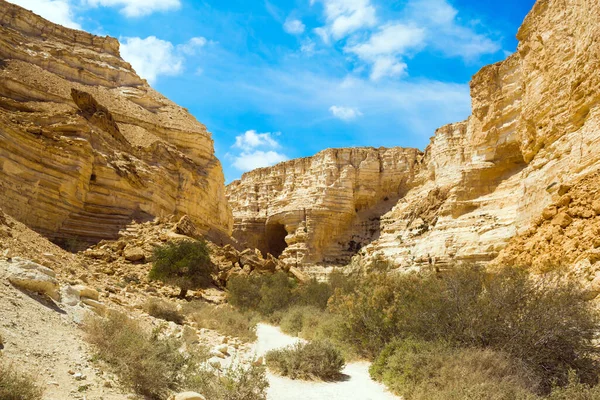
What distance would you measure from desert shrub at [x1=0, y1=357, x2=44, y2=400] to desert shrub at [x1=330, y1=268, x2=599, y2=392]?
6.22m

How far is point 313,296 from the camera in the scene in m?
20.4

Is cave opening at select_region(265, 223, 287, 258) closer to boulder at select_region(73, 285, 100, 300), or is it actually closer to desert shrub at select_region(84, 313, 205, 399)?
boulder at select_region(73, 285, 100, 300)

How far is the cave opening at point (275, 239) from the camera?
56312 millimetres

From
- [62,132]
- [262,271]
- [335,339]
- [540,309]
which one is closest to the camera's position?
[540,309]

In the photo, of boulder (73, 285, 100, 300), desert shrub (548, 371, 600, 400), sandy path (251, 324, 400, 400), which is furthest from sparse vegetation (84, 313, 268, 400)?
desert shrub (548, 371, 600, 400)

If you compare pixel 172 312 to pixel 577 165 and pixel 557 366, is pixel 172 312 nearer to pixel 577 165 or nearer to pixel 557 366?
pixel 557 366

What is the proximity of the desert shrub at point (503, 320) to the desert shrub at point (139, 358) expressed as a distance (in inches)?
177

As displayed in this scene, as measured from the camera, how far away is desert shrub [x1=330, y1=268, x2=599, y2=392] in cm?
749

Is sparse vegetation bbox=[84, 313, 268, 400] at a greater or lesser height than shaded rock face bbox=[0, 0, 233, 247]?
lesser

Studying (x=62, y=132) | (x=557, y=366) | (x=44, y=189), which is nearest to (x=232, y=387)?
(x=557, y=366)

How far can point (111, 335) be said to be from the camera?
6520 mm

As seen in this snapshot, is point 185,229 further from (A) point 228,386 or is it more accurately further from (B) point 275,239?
(B) point 275,239

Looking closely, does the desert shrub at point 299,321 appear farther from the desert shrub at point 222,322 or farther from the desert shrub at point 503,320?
the desert shrub at point 503,320

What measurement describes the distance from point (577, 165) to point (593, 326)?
34.3 ft
